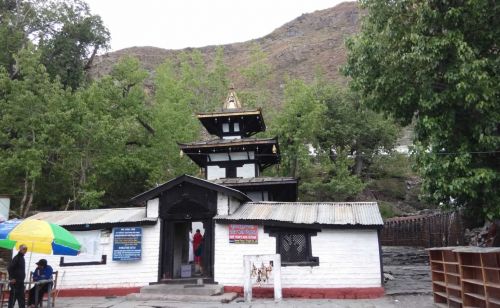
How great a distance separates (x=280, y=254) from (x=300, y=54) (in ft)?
344

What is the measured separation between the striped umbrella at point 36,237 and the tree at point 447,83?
11589mm

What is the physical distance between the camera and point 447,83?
14070mm

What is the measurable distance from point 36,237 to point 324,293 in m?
8.98

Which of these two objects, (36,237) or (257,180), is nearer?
(36,237)

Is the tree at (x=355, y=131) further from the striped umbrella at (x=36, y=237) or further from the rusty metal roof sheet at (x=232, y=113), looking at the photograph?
the striped umbrella at (x=36, y=237)

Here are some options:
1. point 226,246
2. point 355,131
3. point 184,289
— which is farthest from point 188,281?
point 355,131

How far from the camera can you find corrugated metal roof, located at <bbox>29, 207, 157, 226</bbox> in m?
15.4

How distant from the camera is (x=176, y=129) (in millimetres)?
31578

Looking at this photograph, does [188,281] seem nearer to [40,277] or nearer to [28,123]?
[40,277]

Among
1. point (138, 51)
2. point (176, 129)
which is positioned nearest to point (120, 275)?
point (176, 129)

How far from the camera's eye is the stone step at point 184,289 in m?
13.7

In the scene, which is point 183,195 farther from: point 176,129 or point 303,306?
point 176,129

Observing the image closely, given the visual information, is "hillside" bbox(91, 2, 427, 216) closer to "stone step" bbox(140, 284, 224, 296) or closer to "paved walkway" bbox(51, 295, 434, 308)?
"stone step" bbox(140, 284, 224, 296)

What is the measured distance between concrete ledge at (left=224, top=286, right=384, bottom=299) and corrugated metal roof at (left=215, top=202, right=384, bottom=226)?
7.17ft
